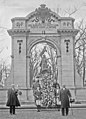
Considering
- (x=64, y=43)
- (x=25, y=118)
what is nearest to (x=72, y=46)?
(x=64, y=43)

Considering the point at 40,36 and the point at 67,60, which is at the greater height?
the point at 40,36

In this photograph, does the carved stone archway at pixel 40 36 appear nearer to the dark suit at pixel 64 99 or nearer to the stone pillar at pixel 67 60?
the stone pillar at pixel 67 60

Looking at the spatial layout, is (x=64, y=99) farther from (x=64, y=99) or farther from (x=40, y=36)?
(x=40, y=36)

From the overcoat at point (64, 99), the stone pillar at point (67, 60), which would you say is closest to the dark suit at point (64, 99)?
the overcoat at point (64, 99)

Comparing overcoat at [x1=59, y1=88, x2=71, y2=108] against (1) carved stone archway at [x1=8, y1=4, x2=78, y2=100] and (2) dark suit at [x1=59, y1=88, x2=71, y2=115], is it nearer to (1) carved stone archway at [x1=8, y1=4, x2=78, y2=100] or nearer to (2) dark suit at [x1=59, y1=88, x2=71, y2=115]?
(2) dark suit at [x1=59, y1=88, x2=71, y2=115]

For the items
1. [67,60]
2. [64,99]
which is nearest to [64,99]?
[64,99]

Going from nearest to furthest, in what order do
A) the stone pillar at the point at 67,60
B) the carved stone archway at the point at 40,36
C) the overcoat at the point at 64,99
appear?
the overcoat at the point at 64,99 → the stone pillar at the point at 67,60 → the carved stone archway at the point at 40,36

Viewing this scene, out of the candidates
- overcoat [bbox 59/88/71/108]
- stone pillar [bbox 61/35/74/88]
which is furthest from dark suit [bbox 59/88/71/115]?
stone pillar [bbox 61/35/74/88]

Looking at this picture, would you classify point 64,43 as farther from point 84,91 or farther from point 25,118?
point 25,118

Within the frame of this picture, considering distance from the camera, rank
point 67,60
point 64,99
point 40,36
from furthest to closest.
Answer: point 67,60 → point 40,36 → point 64,99

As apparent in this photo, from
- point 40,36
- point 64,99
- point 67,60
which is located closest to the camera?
point 64,99

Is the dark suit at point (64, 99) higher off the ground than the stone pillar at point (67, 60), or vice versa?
the stone pillar at point (67, 60)

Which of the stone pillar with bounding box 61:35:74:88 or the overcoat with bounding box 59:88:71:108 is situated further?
the stone pillar with bounding box 61:35:74:88

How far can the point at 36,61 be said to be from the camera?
56875mm
